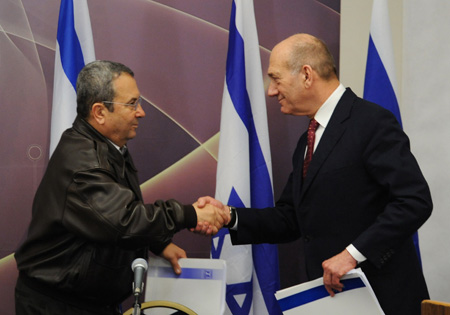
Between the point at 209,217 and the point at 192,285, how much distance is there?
14.1 inches

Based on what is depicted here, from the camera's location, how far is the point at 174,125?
3.90 metres

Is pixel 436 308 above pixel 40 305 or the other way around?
above

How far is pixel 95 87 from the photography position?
100.0 inches

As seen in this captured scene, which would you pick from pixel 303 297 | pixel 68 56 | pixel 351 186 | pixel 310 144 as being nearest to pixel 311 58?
pixel 310 144

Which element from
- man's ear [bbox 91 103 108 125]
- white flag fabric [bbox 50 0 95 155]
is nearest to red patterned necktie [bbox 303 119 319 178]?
man's ear [bbox 91 103 108 125]

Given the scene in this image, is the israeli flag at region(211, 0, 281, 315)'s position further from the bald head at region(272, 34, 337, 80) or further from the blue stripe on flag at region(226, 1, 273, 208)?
the bald head at region(272, 34, 337, 80)

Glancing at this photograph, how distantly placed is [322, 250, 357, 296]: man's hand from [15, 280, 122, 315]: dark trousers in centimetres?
94

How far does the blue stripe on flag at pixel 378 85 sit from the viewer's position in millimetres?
3498

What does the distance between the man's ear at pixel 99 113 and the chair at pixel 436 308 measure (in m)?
1.50

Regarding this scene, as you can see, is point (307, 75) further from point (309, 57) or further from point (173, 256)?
point (173, 256)

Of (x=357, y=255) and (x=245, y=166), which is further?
(x=245, y=166)

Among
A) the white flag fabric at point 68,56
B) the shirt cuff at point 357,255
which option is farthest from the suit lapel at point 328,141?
the white flag fabric at point 68,56

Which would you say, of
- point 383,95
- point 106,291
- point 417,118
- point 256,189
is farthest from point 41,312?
point 417,118

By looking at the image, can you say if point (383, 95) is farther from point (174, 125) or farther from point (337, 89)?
point (174, 125)
